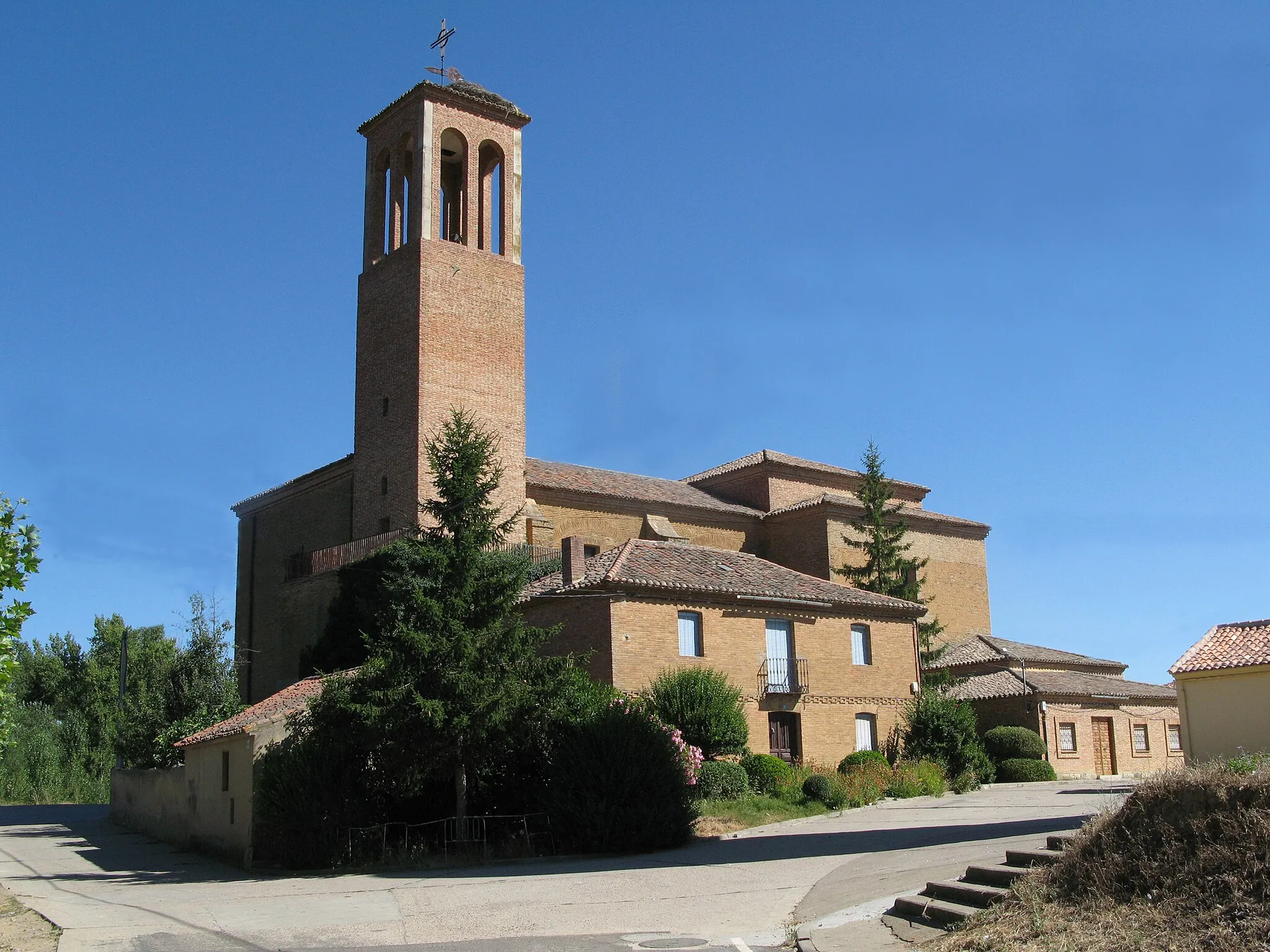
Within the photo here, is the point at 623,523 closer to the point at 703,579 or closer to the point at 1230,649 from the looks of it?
the point at 703,579

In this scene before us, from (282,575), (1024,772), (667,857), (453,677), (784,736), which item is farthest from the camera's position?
(282,575)

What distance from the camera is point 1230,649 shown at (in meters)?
24.4

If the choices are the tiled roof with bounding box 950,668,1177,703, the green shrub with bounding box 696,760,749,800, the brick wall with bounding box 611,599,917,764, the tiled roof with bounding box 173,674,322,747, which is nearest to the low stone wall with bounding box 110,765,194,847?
the tiled roof with bounding box 173,674,322,747

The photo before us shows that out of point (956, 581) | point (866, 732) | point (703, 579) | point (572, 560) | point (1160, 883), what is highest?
point (956, 581)

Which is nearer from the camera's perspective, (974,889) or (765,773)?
(974,889)

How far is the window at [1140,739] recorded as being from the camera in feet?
132

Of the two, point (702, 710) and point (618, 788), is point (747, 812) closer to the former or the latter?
point (702, 710)

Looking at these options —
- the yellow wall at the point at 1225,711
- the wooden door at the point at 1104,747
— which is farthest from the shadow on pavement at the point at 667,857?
the wooden door at the point at 1104,747

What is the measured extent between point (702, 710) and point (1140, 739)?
23.1 meters

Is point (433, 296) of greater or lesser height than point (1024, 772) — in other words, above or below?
above

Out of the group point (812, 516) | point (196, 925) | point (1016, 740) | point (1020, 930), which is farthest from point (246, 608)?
point (1020, 930)

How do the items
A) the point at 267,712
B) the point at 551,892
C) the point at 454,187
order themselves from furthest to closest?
the point at 454,187 → the point at 267,712 → the point at 551,892

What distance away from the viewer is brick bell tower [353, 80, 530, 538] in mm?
36750

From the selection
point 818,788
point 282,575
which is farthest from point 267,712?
point 282,575
